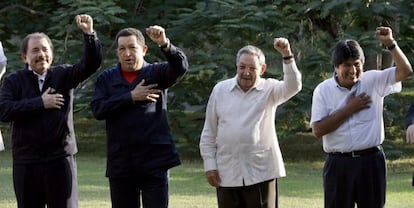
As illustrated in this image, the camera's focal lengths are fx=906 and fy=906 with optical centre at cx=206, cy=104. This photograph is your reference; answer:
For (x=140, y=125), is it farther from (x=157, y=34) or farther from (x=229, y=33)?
(x=229, y=33)

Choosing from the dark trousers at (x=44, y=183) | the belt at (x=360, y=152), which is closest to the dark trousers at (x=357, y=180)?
the belt at (x=360, y=152)

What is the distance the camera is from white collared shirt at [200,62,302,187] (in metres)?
6.45

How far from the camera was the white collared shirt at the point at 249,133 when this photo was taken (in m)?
6.45

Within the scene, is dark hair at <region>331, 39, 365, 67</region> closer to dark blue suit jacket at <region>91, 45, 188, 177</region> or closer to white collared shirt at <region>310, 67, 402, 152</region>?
white collared shirt at <region>310, 67, 402, 152</region>

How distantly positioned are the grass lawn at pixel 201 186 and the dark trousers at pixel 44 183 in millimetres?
3922

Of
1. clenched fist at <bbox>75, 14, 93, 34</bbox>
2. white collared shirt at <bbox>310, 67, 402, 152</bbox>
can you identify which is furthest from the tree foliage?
clenched fist at <bbox>75, 14, 93, 34</bbox>

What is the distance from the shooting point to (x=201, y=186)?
13.2 metres

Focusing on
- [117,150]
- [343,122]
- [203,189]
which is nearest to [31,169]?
[117,150]

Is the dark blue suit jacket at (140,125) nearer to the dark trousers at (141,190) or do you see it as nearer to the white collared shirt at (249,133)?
the dark trousers at (141,190)

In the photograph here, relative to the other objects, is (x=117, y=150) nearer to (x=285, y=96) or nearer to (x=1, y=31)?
(x=285, y=96)

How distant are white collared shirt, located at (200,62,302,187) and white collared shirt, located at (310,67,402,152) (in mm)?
222

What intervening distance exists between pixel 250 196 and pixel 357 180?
768mm

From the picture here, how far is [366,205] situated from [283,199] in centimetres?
512

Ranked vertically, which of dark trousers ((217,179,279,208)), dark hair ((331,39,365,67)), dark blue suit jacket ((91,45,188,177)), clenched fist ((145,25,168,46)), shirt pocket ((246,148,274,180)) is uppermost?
clenched fist ((145,25,168,46))
